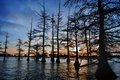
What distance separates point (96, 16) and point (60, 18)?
3706 cm

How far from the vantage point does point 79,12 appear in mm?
17297

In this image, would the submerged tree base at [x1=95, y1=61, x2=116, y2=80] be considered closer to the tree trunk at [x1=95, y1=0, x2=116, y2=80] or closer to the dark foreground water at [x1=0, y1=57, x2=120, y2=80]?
the tree trunk at [x1=95, y1=0, x2=116, y2=80]

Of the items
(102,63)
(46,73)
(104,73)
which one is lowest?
(46,73)

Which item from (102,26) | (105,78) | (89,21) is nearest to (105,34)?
(102,26)

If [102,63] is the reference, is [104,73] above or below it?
below

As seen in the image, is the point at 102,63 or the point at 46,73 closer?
the point at 102,63

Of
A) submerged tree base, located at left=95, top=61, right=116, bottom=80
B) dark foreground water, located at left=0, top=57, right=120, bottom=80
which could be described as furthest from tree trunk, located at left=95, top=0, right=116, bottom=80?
dark foreground water, located at left=0, top=57, right=120, bottom=80

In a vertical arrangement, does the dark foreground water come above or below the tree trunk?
below

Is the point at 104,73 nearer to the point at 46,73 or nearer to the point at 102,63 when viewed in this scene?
the point at 102,63

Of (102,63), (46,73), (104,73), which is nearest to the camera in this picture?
(104,73)

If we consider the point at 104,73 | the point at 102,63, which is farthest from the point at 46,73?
the point at 104,73

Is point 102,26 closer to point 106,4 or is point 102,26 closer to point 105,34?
point 105,34

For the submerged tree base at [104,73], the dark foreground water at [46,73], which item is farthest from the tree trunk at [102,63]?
the dark foreground water at [46,73]

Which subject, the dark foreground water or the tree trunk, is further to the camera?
the tree trunk
